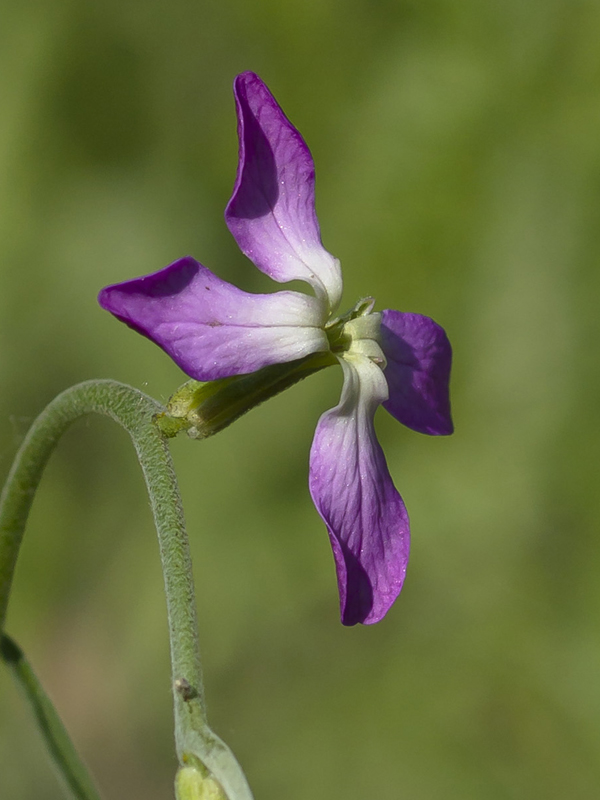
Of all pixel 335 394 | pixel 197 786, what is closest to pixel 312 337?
pixel 197 786

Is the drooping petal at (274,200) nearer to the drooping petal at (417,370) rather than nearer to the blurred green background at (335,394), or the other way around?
the drooping petal at (417,370)

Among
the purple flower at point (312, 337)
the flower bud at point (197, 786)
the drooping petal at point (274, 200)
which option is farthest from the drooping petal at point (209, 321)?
the flower bud at point (197, 786)

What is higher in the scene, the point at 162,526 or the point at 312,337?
the point at 312,337

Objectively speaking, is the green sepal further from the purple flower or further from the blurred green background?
the blurred green background

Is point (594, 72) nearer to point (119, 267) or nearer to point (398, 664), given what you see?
point (119, 267)

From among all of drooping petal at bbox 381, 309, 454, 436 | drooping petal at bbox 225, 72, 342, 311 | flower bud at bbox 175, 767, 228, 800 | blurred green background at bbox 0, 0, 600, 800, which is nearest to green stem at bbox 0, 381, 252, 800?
flower bud at bbox 175, 767, 228, 800

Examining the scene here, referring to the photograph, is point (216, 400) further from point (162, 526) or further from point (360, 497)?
point (360, 497)

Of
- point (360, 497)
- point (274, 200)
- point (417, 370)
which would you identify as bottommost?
point (360, 497)
